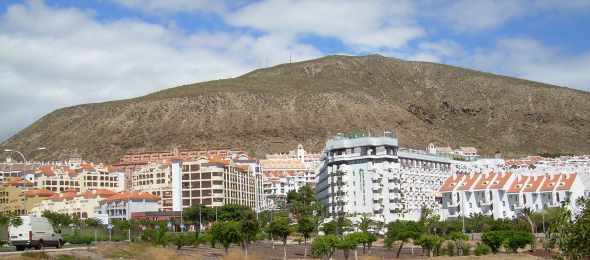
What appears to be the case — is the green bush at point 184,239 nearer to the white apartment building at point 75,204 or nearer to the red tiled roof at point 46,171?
the white apartment building at point 75,204

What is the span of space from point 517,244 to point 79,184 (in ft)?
394

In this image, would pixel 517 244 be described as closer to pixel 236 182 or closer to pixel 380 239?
pixel 380 239

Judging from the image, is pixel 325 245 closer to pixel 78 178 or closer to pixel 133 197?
pixel 133 197

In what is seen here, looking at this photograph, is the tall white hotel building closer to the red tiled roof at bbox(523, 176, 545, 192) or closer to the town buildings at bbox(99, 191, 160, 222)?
the red tiled roof at bbox(523, 176, 545, 192)

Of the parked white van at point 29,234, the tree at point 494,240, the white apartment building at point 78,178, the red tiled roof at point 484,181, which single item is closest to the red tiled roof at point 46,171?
the white apartment building at point 78,178

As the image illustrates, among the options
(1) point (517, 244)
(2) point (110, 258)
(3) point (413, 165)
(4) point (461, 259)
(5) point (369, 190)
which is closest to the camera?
(2) point (110, 258)

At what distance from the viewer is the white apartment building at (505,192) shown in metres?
125

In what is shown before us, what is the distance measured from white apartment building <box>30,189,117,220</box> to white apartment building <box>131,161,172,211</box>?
13458mm

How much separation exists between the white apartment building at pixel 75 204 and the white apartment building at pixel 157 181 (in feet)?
44.2

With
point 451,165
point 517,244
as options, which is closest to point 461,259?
point 517,244

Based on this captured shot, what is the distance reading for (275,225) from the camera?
8700 centimetres

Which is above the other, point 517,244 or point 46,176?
point 46,176

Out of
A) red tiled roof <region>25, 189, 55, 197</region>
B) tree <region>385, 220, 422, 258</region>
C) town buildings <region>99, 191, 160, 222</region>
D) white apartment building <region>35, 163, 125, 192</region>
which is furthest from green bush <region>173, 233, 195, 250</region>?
white apartment building <region>35, 163, 125, 192</region>

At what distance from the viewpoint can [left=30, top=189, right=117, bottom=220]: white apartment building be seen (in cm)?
14525
